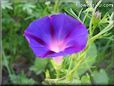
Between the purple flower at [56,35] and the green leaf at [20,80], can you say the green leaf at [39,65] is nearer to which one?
the green leaf at [20,80]

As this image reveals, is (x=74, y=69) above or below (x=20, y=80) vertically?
above

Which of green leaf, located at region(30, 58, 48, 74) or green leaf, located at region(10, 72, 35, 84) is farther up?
green leaf, located at region(30, 58, 48, 74)

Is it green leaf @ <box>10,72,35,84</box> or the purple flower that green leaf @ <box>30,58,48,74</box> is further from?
the purple flower

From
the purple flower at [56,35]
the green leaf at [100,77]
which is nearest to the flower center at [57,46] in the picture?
the purple flower at [56,35]

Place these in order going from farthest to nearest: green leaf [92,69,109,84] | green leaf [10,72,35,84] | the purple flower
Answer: green leaf [10,72,35,84] → green leaf [92,69,109,84] → the purple flower

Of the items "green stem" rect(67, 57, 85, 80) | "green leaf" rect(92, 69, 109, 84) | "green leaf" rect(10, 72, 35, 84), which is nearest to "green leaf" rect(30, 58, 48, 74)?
"green leaf" rect(10, 72, 35, 84)

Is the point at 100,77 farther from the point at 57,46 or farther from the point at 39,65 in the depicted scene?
the point at 57,46

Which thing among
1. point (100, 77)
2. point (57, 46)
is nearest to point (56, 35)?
point (57, 46)

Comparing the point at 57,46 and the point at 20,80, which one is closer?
the point at 57,46
